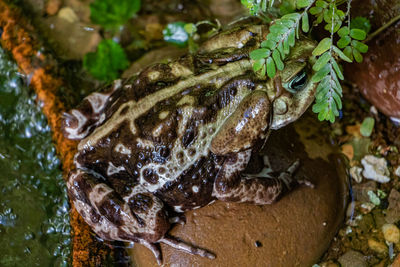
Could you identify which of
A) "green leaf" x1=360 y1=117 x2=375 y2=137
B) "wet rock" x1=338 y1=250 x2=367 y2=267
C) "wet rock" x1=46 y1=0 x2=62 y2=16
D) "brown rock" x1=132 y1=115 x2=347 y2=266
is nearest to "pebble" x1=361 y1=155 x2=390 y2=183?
"green leaf" x1=360 y1=117 x2=375 y2=137

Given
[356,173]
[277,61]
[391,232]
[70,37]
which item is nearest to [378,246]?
[391,232]

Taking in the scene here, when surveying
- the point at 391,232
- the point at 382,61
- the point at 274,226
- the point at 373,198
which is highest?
the point at 382,61

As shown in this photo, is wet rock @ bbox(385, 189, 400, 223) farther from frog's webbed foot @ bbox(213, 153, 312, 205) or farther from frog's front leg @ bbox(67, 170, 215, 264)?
frog's front leg @ bbox(67, 170, 215, 264)

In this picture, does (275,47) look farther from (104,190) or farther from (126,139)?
(104,190)

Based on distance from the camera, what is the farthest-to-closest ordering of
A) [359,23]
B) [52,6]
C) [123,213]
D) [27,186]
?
[52,6]
[27,186]
[359,23]
[123,213]

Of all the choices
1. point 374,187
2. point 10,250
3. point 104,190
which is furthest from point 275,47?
point 10,250

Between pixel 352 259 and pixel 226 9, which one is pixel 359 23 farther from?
pixel 352 259
